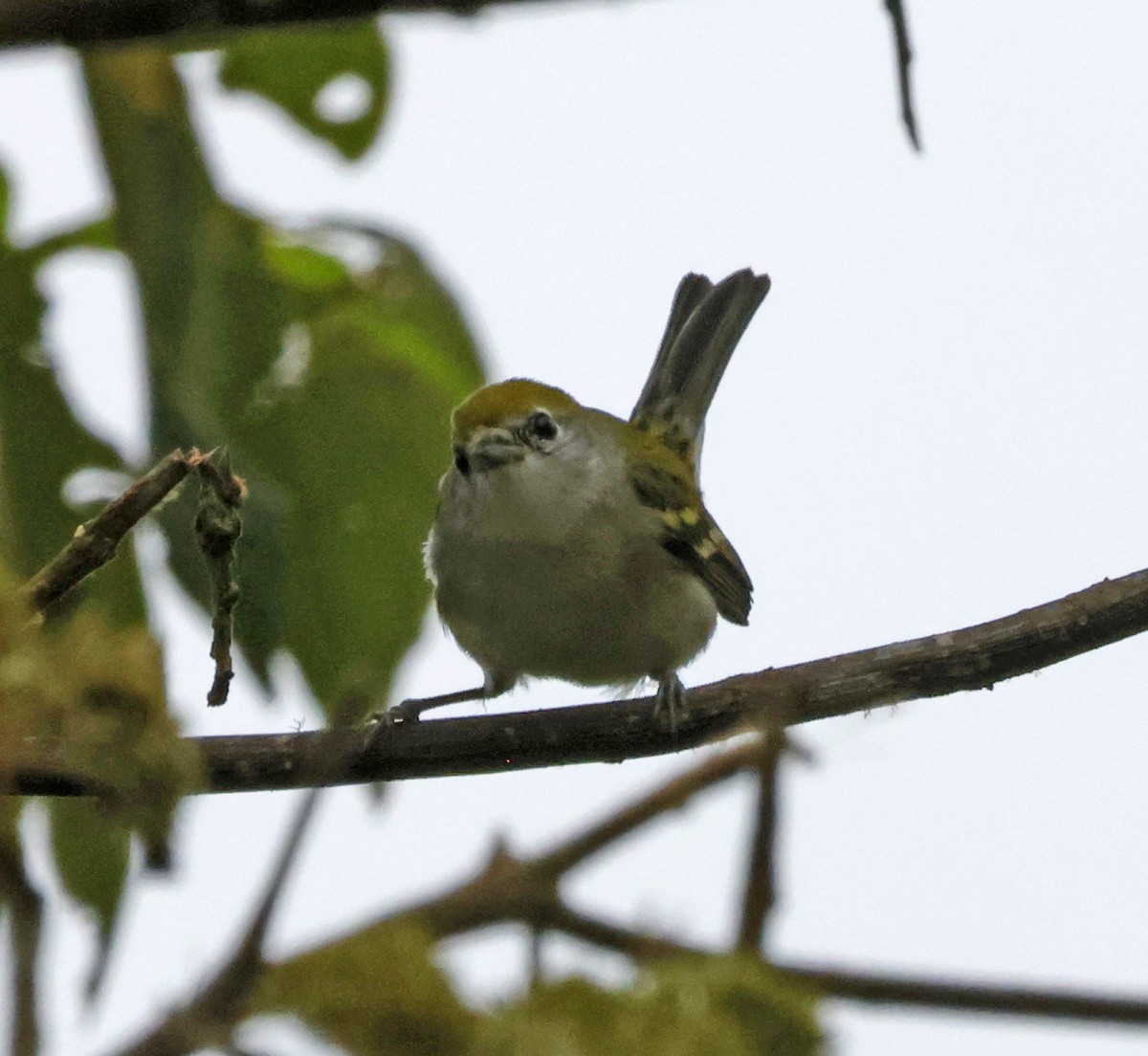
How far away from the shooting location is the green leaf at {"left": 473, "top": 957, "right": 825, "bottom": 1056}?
49 cm

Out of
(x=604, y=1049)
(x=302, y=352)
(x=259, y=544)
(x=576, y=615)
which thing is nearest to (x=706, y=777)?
(x=604, y=1049)

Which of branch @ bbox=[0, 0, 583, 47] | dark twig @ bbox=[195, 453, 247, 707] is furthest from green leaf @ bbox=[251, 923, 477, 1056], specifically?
dark twig @ bbox=[195, 453, 247, 707]

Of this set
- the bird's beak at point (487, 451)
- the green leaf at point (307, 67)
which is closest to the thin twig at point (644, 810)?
the green leaf at point (307, 67)

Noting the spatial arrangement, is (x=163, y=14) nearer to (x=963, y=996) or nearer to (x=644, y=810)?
(x=644, y=810)

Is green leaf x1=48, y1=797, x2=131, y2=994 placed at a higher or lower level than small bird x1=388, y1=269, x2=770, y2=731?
higher

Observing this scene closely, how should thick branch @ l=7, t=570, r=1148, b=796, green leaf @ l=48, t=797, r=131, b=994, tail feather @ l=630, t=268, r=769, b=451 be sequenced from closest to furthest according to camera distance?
green leaf @ l=48, t=797, r=131, b=994
thick branch @ l=7, t=570, r=1148, b=796
tail feather @ l=630, t=268, r=769, b=451

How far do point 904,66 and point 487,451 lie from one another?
2354 millimetres

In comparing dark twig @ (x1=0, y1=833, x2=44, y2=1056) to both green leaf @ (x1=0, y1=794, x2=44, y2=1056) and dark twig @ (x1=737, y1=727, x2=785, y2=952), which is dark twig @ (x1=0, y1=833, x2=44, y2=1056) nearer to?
green leaf @ (x1=0, y1=794, x2=44, y2=1056)

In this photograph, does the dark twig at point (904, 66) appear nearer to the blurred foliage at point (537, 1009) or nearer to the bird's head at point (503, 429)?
the blurred foliage at point (537, 1009)

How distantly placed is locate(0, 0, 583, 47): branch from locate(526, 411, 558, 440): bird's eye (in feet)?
9.27

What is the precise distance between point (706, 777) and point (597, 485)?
3.27m

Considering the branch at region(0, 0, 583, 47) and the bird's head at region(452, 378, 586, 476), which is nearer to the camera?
the branch at region(0, 0, 583, 47)

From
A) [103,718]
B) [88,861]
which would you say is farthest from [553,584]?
[103,718]

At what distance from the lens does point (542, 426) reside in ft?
12.5
